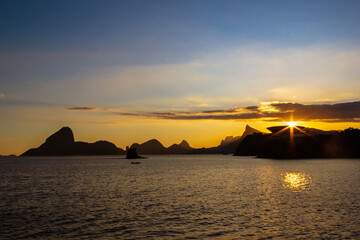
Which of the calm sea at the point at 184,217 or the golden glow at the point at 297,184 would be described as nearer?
the calm sea at the point at 184,217

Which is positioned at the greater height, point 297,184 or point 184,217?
point 184,217

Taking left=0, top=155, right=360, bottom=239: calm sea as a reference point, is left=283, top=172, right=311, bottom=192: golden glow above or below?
below

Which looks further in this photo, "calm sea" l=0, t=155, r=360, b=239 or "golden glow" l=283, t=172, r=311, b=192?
"golden glow" l=283, t=172, r=311, b=192

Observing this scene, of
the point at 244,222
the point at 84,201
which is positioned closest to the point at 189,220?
the point at 244,222

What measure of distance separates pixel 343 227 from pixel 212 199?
921 inches

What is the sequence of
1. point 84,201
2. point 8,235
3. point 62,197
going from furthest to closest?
point 62,197, point 84,201, point 8,235

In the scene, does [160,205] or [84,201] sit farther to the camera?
[84,201]

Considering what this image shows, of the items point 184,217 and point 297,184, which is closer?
point 184,217

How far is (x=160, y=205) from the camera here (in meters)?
45.9

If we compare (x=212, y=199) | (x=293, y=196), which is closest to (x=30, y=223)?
(x=212, y=199)

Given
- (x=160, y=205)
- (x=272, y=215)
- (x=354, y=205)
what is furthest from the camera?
(x=160, y=205)

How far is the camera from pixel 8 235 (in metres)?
29.4

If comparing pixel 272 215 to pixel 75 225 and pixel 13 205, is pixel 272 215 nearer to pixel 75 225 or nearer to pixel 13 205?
pixel 75 225

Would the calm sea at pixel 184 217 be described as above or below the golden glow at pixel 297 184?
above
